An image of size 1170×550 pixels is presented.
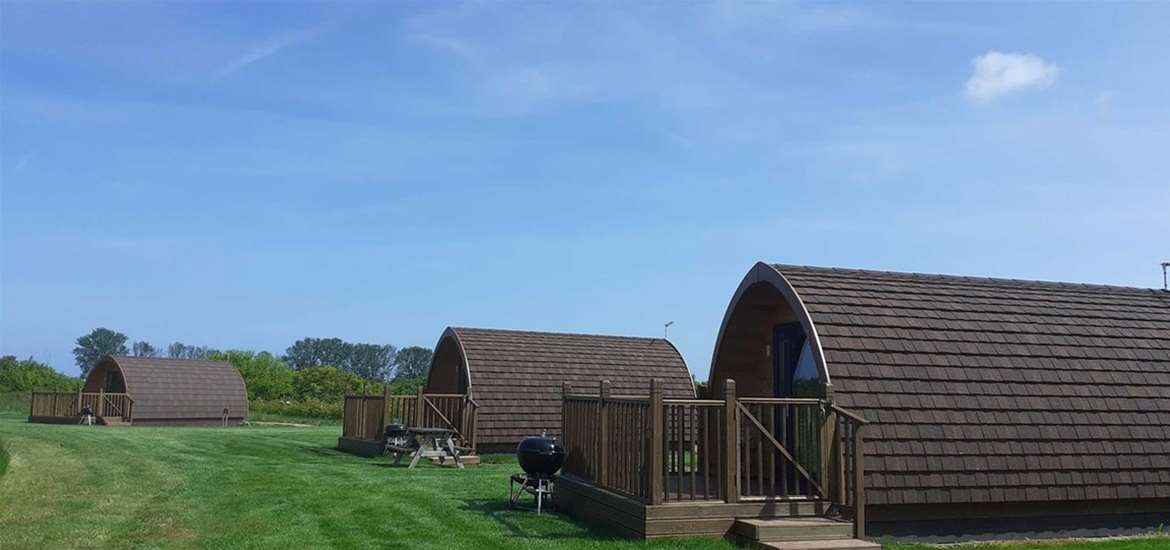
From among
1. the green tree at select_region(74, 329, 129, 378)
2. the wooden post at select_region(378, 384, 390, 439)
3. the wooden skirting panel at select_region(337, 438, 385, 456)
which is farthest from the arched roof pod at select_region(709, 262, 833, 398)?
the green tree at select_region(74, 329, 129, 378)

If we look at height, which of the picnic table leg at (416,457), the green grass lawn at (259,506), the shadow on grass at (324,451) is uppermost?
the picnic table leg at (416,457)

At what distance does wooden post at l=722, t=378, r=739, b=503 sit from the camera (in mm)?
9133

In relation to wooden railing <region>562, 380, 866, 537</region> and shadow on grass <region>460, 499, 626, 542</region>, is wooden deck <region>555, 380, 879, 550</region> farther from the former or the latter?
shadow on grass <region>460, 499, 626, 542</region>

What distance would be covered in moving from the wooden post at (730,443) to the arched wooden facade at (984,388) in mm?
1196

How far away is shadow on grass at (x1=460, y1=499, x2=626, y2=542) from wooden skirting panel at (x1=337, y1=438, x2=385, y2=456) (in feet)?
26.8

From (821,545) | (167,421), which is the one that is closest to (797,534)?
(821,545)

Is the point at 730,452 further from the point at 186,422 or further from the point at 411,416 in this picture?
the point at 186,422

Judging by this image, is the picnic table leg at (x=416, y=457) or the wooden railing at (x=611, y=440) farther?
the picnic table leg at (x=416, y=457)

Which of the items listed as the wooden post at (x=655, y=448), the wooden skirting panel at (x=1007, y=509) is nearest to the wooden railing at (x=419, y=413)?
the wooden post at (x=655, y=448)

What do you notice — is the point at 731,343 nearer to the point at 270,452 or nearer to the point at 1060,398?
the point at 1060,398

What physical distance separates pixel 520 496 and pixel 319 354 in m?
137

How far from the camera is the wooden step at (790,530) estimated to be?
881 centimetres

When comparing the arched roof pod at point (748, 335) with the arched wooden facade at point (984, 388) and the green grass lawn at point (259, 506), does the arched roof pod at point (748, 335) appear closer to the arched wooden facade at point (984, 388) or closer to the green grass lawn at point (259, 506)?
the arched wooden facade at point (984, 388)

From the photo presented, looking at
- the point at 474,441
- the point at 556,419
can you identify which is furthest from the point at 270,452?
the point at 556,419
